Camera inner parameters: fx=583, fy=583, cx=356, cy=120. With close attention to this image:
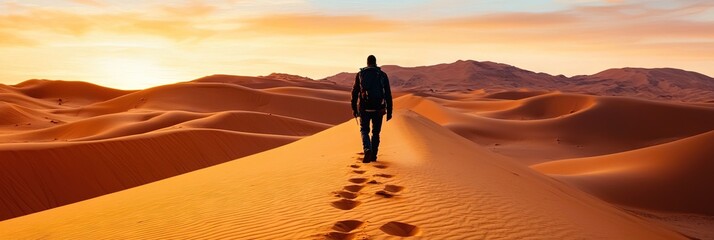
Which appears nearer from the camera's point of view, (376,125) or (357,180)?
(357,180)

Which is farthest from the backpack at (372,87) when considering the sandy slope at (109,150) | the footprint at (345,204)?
the sandy slope at (109,150)

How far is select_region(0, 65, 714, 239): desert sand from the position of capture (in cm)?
488

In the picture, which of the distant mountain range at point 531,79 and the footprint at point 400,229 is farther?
the distant mountain range at point 531,79

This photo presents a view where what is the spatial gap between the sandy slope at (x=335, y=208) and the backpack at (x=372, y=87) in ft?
2.59

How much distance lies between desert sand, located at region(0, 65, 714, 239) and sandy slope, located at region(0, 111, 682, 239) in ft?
0.08

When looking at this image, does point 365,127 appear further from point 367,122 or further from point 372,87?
point 372,87

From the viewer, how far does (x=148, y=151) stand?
15.5m

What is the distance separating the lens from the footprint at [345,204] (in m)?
5.10

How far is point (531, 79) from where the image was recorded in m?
165

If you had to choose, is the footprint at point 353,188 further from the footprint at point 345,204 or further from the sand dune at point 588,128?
the sand dune at point 588,128

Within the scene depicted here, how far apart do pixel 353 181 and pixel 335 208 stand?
4.32 feet

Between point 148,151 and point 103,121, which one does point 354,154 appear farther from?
point 103,121

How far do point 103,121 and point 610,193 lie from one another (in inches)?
906

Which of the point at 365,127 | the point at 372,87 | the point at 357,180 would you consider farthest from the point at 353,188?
the point at 372,87
